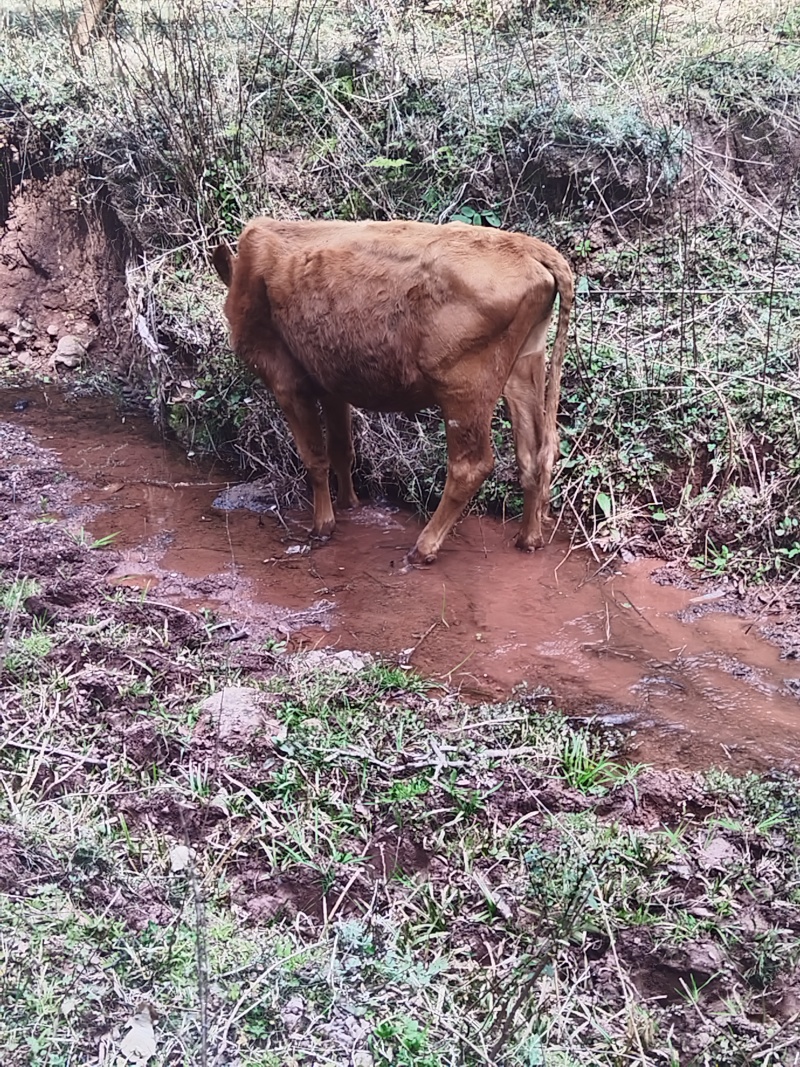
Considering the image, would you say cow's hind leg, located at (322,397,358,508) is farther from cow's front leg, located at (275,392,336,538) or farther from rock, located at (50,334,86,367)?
rock, located at (50,334,86,367)

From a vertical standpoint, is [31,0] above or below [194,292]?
above

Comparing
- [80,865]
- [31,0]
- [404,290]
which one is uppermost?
[31,0]

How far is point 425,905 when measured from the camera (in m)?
2.90

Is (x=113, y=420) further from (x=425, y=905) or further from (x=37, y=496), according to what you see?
(x=425, y=905)

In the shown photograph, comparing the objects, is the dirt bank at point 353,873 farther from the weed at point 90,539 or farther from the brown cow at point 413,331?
the brown cow at point 413,331

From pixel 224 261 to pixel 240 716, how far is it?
3347 mm

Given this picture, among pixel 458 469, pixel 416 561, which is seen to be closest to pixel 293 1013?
pixel 416 561

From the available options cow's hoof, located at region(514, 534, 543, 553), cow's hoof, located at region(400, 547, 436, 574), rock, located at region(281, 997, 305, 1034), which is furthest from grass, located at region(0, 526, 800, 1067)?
cow's hoof, located at region(514, 534, 543, 553)

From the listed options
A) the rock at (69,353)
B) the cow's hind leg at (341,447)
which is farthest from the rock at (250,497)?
the rock at (69,353)

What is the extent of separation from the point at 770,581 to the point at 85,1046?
4.12 m

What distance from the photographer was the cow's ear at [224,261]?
566cm

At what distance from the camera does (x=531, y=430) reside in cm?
530

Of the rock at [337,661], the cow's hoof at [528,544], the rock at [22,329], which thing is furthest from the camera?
the rock at [22,329]

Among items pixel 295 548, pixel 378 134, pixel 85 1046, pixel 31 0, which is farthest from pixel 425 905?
pixel 31 0
